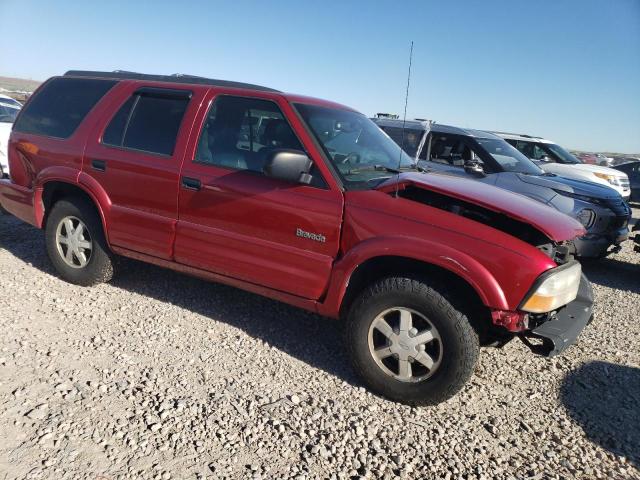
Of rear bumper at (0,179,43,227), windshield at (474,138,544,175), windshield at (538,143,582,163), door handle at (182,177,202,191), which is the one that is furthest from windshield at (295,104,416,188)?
windshield at (538,143,582,163)

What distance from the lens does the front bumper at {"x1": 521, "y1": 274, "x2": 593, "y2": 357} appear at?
9.54ft

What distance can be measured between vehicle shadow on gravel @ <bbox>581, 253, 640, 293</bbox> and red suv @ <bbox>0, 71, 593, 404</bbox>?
3.26 meters

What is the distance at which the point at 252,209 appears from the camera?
3412 millimetres

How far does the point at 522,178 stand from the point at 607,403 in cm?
424

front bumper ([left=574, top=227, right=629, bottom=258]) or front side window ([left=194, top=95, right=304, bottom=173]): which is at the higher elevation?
front side window ([left=194, top=95, right=304, bottom=173])

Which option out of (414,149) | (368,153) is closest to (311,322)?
(368,153)

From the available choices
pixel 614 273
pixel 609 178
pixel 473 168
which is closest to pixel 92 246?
pixel 473 168

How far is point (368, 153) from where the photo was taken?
12.4 feet

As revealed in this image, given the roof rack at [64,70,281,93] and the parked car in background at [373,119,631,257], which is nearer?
the roof rack at [64,70,281,93]

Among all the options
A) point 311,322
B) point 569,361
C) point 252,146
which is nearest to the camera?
point 252,146

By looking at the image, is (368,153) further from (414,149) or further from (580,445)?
(414,149)

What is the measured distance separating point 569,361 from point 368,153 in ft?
7.62

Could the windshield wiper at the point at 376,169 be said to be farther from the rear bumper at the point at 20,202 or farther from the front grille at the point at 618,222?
the front grille at the point at 618,222

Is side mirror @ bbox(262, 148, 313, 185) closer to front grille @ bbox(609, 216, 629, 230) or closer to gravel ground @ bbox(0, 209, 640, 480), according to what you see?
gravel ground @ bbox(0, 209, 640, 480)
